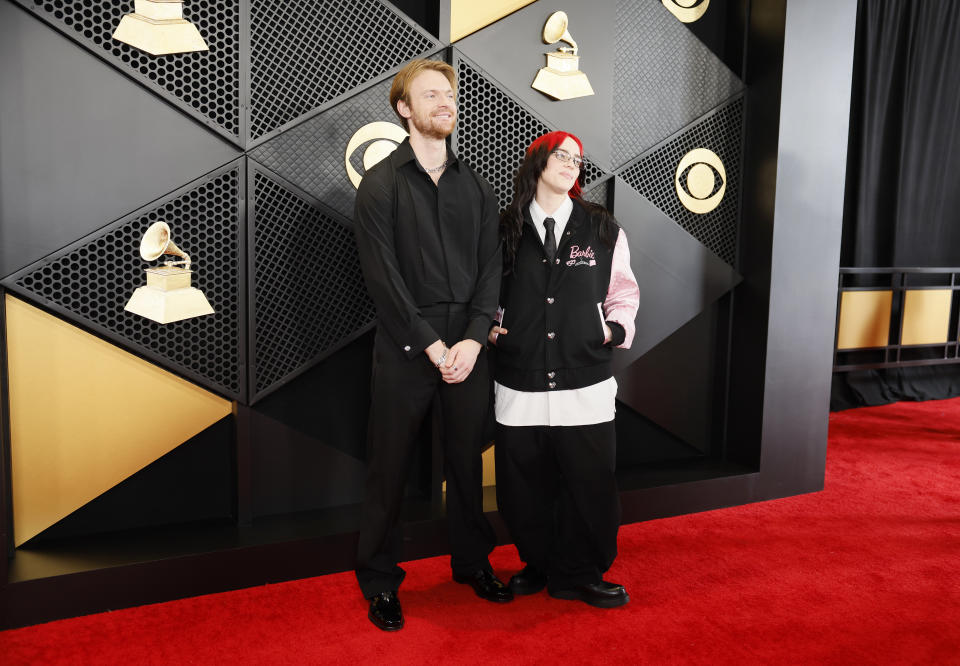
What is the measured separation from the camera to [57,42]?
2330 millimetres

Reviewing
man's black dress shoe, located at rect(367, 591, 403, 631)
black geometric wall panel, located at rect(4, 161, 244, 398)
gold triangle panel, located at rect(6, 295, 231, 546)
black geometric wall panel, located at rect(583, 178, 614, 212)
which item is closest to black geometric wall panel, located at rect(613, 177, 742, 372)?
black geometric wall panel, located at rect(583, 178, 614, 212)

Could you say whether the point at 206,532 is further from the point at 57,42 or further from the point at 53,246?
the point at 57,42

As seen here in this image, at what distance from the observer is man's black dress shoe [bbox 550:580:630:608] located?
2.45 meters

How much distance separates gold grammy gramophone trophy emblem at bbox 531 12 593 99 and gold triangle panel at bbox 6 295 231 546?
1.83m

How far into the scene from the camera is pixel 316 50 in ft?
8.92

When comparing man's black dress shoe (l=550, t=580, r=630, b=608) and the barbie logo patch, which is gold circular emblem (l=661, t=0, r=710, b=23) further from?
man's black dress shoe (l=550, t=580, r=630, b=608)

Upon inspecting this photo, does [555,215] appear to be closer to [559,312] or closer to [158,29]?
[559,312]

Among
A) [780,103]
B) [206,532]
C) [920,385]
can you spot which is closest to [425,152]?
[206,532]

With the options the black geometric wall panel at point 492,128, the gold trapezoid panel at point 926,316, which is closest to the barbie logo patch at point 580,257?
the black geometric wall panel at point 492,128

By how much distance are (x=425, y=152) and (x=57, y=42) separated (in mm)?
1200

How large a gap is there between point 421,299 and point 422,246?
0.17 m

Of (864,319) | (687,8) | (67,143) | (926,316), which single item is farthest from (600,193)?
(926,316)

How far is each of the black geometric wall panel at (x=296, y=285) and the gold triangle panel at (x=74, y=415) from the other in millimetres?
341

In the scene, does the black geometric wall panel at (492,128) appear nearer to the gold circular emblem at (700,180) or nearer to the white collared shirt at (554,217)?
the white collared shirt at (554,217)
